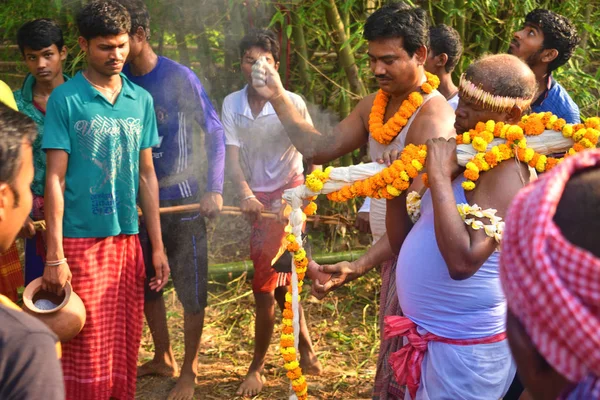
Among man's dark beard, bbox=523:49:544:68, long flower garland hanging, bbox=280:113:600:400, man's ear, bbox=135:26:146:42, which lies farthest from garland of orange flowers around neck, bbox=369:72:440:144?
man's ear, bbox=135:26:146:42

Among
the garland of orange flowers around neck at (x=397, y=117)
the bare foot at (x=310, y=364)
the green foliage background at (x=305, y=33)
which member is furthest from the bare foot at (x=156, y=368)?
the green foliage background at (x=305, y=33)

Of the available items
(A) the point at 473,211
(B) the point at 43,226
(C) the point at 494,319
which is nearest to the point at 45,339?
(A) the point at 473,211

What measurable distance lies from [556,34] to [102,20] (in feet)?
8.41

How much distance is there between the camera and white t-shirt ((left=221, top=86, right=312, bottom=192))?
4676 mm

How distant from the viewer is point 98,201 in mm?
3625

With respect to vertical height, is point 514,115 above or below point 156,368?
above

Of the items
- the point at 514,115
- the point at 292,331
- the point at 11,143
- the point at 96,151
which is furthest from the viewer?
the point at 96,151

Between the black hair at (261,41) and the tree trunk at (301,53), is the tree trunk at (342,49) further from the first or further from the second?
the black hair at (261,41)

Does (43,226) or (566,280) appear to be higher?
(566,280)

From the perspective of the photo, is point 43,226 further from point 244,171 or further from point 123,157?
point 244,171

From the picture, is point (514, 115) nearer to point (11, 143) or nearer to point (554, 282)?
point (554, 282)

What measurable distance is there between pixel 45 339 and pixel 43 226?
8.37ft

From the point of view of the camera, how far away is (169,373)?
4.55 meters

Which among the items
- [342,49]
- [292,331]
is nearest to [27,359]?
[292,331]
